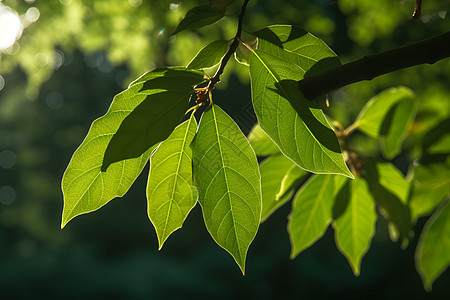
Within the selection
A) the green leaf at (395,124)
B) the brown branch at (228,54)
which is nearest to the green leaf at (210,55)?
the brown branch at (228,54)

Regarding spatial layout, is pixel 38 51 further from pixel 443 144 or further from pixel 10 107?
pixel 10 107

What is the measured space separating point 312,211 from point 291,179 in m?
0.12

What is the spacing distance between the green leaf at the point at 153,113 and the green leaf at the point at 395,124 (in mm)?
572

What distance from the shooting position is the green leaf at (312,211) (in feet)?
2.58

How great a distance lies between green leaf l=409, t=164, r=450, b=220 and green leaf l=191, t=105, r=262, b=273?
0.55 meters

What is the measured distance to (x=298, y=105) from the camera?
1.41ft

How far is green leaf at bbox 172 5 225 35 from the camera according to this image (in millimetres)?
446

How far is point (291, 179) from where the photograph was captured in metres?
0.71

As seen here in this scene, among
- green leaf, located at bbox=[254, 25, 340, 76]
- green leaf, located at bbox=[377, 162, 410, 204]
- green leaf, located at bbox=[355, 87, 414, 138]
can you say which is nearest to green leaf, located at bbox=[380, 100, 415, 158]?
green leaf, located at bbox=[355, 87, 414, 138]

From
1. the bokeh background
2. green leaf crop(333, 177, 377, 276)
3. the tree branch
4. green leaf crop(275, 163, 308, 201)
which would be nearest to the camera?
the tree branch

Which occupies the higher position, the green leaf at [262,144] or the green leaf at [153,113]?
the green leaf at [153,113]

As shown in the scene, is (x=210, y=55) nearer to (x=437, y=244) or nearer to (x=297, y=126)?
(x=297, y=126)

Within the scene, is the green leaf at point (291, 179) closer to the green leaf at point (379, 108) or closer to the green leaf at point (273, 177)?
the green leaf at point (273, 177)

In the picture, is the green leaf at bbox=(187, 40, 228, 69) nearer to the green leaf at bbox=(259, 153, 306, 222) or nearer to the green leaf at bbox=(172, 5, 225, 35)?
the green leaf at bbox=(172, 5, 225, 35)
